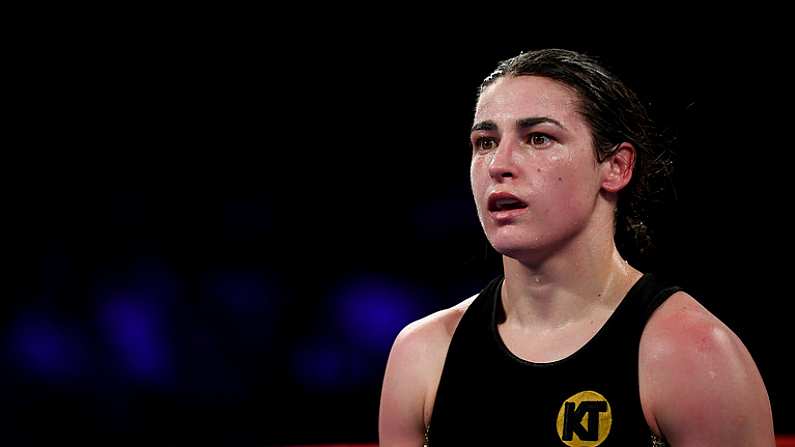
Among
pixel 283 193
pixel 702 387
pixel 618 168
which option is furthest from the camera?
pixel 283 193

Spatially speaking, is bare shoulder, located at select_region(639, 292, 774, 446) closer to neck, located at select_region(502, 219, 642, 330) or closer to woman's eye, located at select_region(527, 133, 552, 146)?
neck, located at select_region(502, 219, 642, 330)

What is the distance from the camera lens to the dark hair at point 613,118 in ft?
5.84

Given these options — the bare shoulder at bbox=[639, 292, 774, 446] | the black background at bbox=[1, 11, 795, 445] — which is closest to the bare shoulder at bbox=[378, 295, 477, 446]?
the bare shoulder at bbox=[639, 292, 774, 446]

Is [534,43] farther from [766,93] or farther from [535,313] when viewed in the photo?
[535,313]

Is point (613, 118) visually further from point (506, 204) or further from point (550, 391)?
point (550, 391)

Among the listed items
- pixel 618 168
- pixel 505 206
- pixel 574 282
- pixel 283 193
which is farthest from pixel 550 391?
pixel 283 193

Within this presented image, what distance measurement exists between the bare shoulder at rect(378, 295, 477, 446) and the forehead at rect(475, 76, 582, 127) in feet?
1.61

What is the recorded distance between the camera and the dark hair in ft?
5.84

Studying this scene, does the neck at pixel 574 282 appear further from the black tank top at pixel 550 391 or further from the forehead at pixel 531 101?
the forehead at pixel 531 101

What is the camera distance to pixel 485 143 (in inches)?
72.0

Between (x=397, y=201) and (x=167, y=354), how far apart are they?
112cm

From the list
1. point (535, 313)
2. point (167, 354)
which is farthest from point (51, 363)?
point (535, 313)

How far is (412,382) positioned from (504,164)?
0.52 metres

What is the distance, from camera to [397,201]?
143 inches
